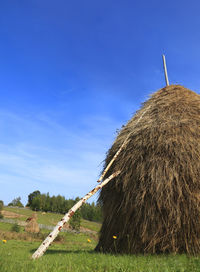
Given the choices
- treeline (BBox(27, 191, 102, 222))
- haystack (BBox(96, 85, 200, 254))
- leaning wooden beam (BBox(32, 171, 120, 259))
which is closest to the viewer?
leaning wooden beam (BBox(32, 171, 120, 259))

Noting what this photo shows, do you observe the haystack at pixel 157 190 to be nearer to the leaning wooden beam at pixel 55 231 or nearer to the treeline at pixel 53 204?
the leaning wooden beam at pixel 55 231

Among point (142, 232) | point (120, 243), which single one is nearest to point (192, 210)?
point (142, 232)

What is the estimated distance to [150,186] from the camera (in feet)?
20.9

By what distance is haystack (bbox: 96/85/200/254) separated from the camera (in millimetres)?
5992

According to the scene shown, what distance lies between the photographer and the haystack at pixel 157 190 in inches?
236

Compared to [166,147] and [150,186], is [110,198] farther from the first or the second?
[166,147]

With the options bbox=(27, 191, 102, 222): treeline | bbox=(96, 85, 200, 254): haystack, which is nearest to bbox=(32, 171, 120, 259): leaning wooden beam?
bbox=(96, 85, 200, 254): haystack

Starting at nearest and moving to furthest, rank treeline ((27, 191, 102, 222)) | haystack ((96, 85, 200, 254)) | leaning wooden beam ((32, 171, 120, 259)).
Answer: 1. leaning wooden beam ((32, 171, 120, 259))
2. haystack ((96, 85, 200, 254))
3. treeline ((27, 191, 102, 222))

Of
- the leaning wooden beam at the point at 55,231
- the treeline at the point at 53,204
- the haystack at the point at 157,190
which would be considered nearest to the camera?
the leaning wooden beam at the point at 55,231

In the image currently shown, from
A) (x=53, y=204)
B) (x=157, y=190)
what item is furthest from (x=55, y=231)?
(x=53, y=204)

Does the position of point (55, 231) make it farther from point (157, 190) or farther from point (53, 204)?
point (53, 204)

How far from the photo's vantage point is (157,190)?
6176 mm

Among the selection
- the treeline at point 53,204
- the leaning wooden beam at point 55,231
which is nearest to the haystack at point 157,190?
the leaning wooden beam at point 55,231

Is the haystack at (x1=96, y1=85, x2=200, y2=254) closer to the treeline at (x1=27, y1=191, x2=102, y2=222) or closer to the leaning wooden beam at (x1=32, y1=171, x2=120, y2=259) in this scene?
the leaning wooden beam at (x1=32, y1=171, x2=120, y2=259)
